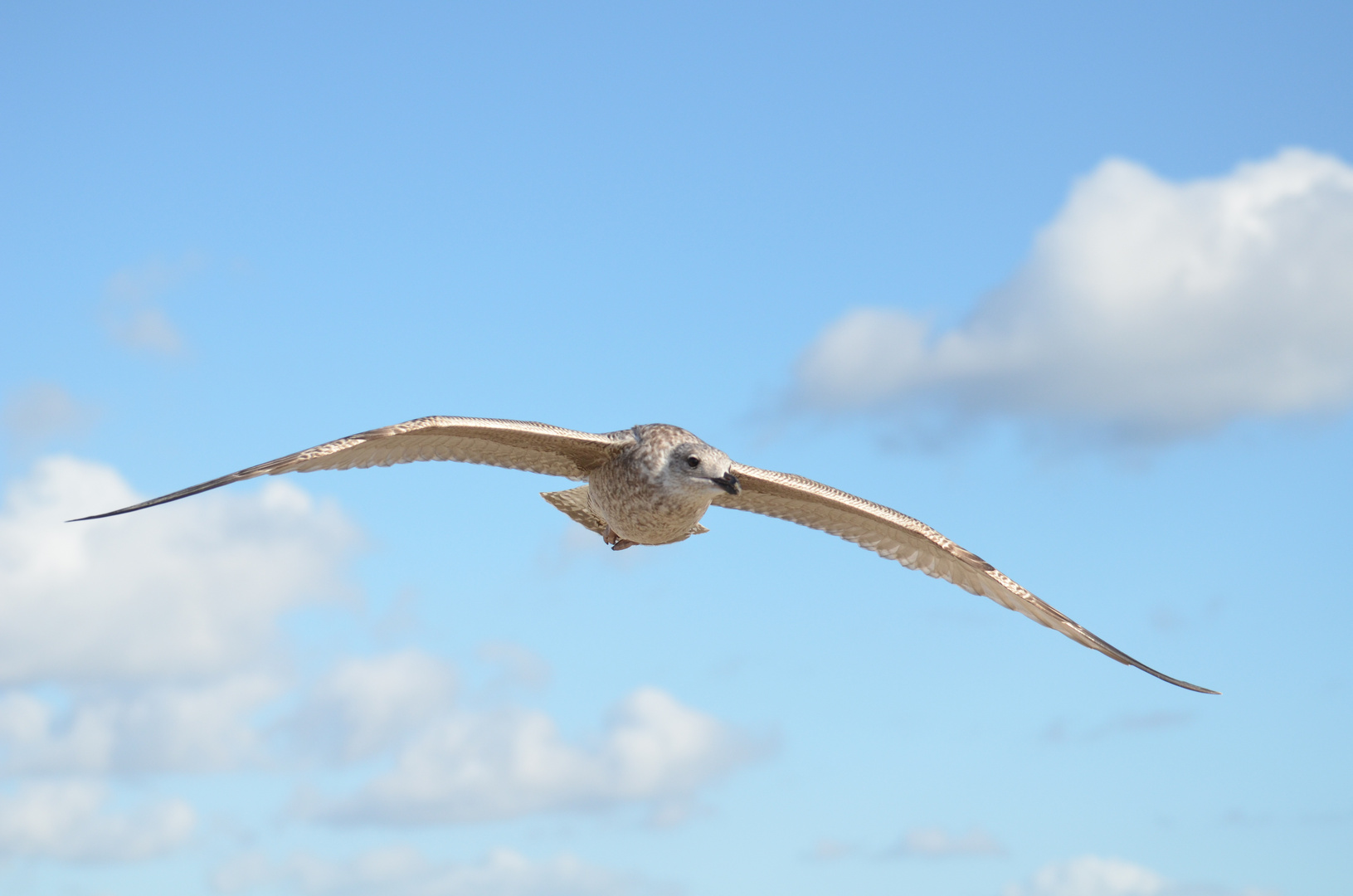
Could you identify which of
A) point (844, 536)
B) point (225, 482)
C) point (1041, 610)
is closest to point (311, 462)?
point (225, 482)

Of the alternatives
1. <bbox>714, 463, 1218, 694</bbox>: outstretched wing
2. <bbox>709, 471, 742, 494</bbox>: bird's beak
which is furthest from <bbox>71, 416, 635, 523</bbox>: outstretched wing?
<bbox>714, 463, 1218, 694</bbox>: outstretched wing

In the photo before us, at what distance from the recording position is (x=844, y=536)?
1892 cm

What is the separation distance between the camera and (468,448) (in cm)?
1719

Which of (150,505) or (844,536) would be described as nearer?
(150,505)

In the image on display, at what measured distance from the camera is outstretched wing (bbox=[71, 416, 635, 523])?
50.2 feet

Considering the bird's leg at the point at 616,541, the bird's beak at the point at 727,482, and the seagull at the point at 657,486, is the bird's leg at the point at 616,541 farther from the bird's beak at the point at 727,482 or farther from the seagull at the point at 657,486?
the bird's beak at the point at 727,482

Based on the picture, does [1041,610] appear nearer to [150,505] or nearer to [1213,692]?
[1213,692]

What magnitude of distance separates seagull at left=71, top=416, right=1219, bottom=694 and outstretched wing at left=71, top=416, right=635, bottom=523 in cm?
2

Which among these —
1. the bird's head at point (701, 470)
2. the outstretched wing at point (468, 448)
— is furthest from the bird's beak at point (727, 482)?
the outstretched wing at point (468, 448)

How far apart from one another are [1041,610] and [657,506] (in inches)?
232

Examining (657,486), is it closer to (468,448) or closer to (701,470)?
(701,470)

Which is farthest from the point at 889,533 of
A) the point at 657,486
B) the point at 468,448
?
the point at 468,448

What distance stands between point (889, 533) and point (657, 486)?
13.7ft

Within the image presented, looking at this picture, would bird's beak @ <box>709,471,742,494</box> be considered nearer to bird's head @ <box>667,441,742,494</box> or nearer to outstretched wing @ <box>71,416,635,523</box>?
bird's head @ <box>667,441,742,494</box>
